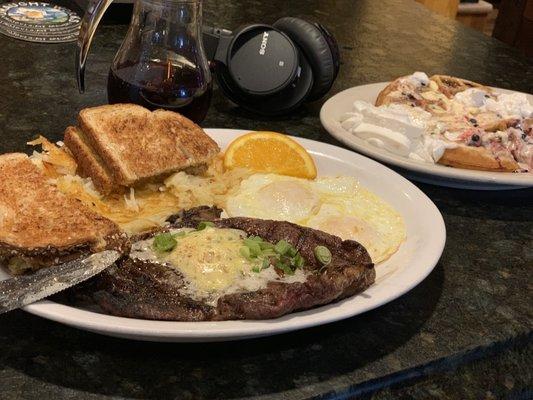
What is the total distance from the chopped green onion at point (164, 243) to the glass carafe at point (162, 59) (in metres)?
0.52

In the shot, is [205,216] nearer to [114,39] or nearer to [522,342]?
[522,342]

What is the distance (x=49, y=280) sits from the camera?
930 mm

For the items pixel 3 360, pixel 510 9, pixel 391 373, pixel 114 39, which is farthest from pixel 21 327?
pixel 510 9

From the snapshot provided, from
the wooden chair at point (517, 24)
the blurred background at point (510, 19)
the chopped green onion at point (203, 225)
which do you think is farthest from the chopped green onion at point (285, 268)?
the wooden chair at point (517, 24)

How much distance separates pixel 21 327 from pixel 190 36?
2.37ft

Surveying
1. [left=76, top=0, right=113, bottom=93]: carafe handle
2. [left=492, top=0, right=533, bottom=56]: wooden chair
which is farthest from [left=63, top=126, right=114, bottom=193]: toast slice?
[left=492, top=0, right=533, bottom=56]: wooden chair

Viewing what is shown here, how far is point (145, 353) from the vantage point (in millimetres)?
992

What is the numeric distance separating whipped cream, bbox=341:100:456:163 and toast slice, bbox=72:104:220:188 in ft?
1.27

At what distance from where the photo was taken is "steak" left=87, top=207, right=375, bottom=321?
94cm

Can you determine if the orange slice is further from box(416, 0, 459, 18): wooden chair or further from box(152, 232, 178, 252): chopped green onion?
box(416, 0, 459, 18): wooden chair

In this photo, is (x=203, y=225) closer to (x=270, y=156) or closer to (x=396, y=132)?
(x=270, y=156)

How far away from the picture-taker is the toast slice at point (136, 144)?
1315 millimetres

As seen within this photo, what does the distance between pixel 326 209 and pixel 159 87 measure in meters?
0.43

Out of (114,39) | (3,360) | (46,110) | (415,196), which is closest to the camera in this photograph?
(3,360)
